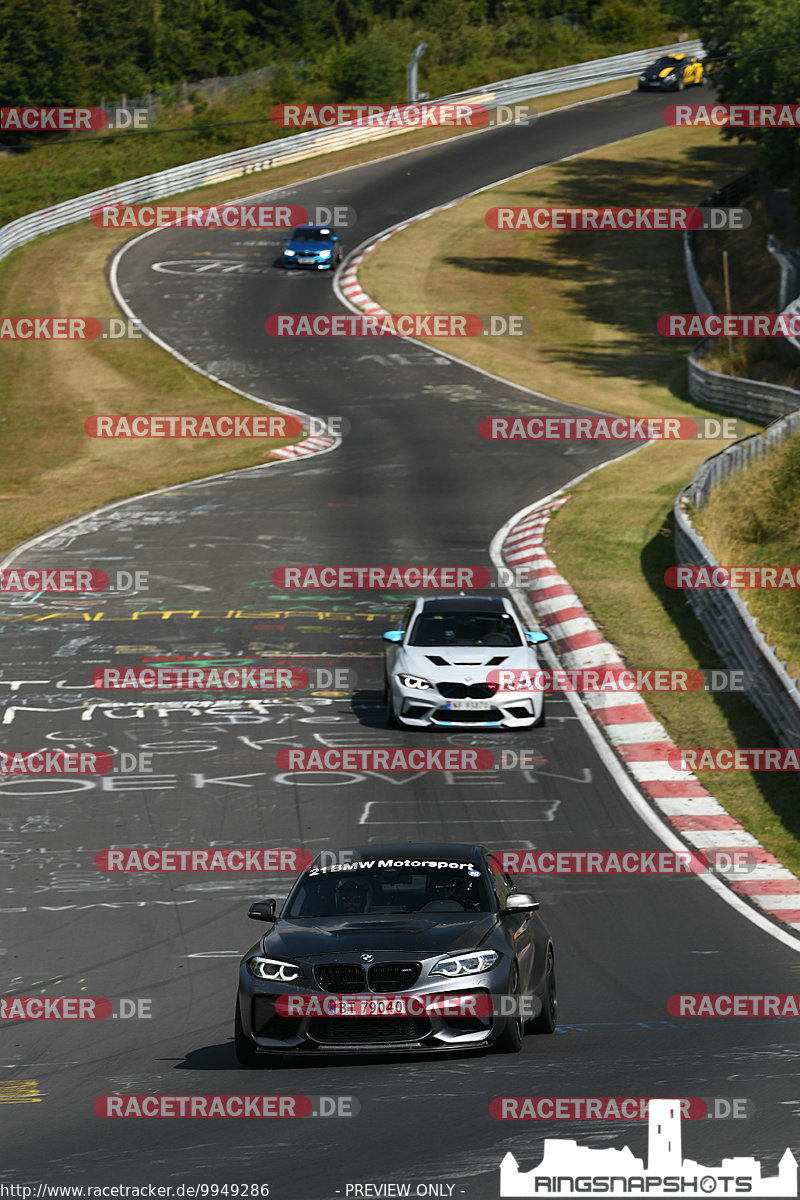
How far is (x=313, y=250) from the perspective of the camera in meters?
56.4

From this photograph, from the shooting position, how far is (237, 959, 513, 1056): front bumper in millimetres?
9055

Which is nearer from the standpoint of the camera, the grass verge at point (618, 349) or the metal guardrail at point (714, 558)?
the metal guardrail at point (714, 558)

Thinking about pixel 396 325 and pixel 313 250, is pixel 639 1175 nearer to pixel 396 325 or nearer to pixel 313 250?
pixel 396 325

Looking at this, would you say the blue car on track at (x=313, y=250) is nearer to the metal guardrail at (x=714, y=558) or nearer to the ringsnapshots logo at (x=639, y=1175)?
the metal guardrail at (x=714, y=558)

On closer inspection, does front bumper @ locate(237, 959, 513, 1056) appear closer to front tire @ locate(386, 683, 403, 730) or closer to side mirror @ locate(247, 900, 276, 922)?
side mirror @ locate(247, 900, 276, 922)

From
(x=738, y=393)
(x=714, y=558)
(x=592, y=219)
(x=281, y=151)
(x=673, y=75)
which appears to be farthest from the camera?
(x=673, y=75)

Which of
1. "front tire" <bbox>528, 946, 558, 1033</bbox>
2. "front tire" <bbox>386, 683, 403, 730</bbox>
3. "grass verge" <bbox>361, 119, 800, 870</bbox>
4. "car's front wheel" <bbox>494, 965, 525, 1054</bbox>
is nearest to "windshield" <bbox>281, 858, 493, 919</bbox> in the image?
"front tire" <bbox>528, 946, 558, 1033</bbox>

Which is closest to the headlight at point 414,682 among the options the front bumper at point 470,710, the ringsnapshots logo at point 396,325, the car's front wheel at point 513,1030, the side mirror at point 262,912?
the front bumper at point 470,710

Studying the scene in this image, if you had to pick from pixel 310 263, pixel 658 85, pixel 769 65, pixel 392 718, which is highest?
pixel 658 85

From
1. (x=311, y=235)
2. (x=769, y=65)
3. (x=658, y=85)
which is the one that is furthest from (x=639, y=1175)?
(x=658, y=85)

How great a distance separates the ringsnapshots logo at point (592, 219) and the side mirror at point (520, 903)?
54438 mm

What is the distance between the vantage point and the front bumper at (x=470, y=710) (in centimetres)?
1920

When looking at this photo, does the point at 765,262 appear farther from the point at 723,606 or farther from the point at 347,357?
the point at 723,606

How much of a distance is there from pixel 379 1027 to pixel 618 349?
1632 inches
